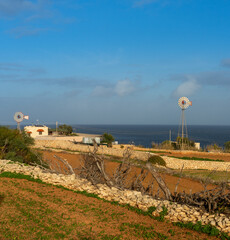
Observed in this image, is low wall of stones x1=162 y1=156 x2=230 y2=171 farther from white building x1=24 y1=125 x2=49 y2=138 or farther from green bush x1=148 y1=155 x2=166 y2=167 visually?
white building x1=24 y1=125 x2=49 y2=138

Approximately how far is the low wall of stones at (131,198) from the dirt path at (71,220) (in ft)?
1.35

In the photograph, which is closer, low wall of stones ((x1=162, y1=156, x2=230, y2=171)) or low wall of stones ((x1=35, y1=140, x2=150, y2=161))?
low wall of stones ((x1=162, y1=156, x2=230, y2=171))

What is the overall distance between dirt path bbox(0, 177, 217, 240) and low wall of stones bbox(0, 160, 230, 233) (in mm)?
412

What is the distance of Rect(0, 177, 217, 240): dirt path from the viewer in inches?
307

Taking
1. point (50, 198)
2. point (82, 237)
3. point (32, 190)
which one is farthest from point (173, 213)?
point (32, 190)

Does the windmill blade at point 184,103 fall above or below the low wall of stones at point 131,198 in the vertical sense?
above

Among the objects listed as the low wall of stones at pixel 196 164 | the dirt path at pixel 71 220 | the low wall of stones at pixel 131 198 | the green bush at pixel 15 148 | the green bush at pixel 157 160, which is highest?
the green bush at pixel 15 148

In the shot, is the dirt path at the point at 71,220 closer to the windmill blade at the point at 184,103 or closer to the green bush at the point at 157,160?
the green bush at the point at 157,160

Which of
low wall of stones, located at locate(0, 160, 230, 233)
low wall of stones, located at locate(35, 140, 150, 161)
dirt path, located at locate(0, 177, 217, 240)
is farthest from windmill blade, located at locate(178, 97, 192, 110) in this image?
dirt path, located at locate(0, 177, 217, 240)

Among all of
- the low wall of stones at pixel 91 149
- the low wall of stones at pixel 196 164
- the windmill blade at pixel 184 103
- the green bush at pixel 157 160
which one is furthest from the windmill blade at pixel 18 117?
the windmill blade at pixel 184 103

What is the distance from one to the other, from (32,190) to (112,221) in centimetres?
435

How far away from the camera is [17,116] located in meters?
36.3

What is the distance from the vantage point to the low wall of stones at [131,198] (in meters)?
8.34

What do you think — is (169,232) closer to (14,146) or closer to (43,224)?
(43,224)
